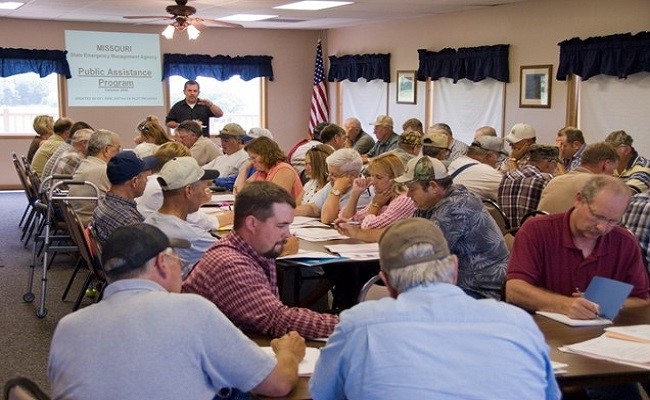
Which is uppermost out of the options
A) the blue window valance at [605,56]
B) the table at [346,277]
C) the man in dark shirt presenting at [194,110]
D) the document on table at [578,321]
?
the blue window valance at [605,56]

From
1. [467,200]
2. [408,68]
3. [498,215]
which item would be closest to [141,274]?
[467,200]

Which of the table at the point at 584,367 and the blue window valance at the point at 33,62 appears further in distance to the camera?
the blue window valance at the point at 33,62

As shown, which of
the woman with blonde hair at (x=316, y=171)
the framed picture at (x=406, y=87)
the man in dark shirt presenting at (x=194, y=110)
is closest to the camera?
the woman with blonde hair at (x=316, y=171)

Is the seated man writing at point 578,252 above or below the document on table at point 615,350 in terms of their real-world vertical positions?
above

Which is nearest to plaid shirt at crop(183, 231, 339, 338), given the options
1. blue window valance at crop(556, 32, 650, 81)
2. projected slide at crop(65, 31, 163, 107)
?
blue window valance at crop(556, 32, 650, 81)

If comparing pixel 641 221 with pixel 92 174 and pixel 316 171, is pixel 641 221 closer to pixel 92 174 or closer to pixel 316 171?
pixel 316 171

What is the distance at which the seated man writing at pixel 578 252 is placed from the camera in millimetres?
3000

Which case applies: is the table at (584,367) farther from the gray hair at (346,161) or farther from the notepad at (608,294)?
the gray hair at (346,161)

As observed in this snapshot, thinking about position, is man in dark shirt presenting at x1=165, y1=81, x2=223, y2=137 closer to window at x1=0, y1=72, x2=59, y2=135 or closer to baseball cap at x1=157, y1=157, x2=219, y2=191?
window at x1=0, y1=72, x2=59, y2=135

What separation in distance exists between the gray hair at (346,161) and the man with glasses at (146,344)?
3239 mm

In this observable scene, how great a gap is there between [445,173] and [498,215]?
1.75 metres

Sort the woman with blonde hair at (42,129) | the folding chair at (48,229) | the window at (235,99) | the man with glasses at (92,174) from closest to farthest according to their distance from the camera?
the folding chair at (48,229) < the man with glasses at (92,174) < the woman with blonde hair at (42,129) < the window at (235,99)

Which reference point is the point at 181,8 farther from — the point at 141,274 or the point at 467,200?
the point at 141,274

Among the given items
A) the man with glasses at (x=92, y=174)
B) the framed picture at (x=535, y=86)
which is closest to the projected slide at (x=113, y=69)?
the framed picture at (x=535, y=86)
